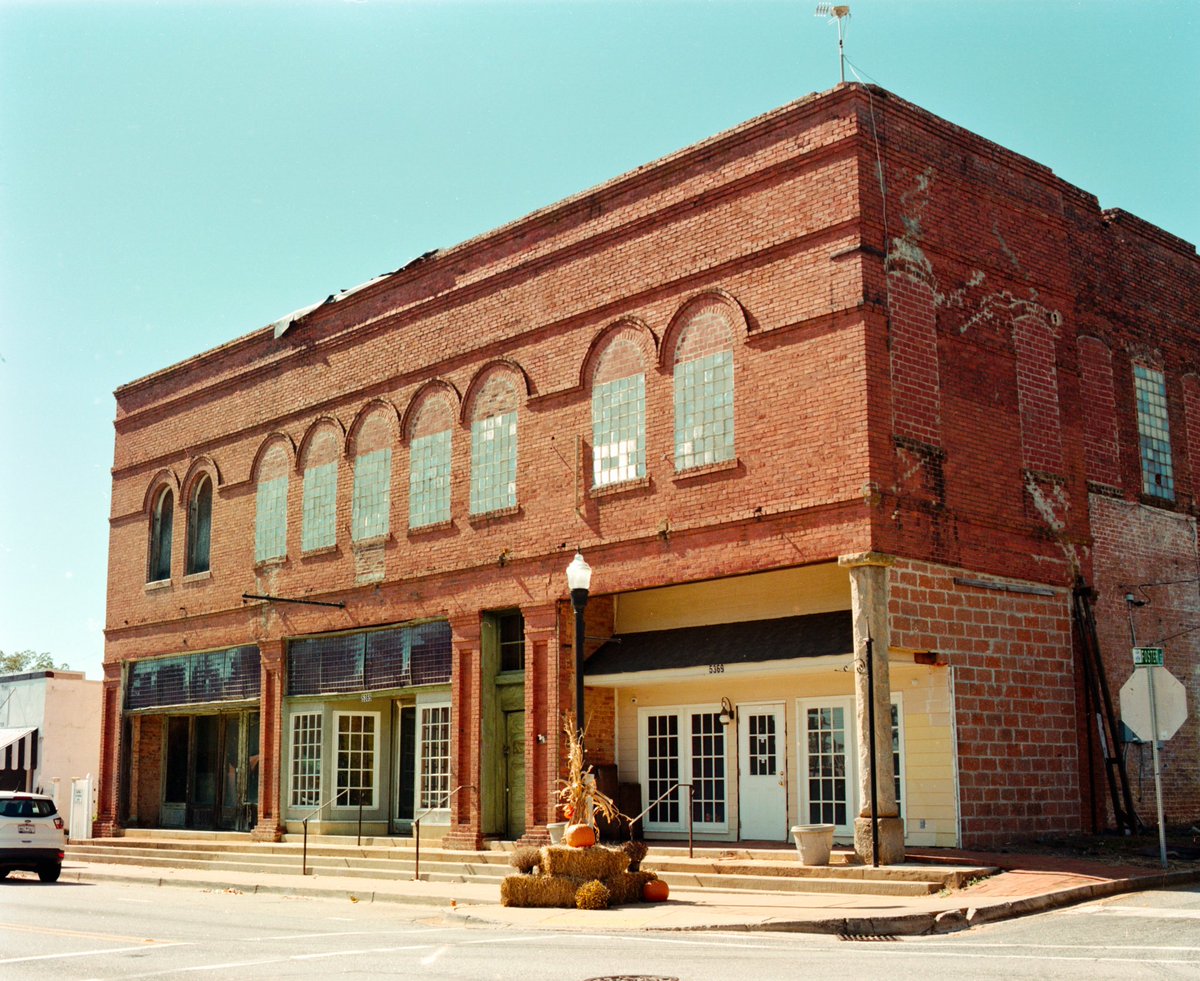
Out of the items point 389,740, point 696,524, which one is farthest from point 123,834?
point 696,524

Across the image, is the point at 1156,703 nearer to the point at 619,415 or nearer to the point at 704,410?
the point at 704,410

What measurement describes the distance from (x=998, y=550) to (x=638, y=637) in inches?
242

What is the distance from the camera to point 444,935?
553 inches

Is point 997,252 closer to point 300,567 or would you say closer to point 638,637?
point 638,637

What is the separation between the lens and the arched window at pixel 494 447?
76.5ft

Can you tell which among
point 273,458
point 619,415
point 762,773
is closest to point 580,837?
point 762,773

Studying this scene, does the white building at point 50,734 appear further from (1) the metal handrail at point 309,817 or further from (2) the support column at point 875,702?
(2) the support column at point 875,702

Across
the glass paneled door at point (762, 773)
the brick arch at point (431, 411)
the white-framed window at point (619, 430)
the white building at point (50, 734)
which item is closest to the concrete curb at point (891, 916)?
the glass paneled door at point (762, 773)

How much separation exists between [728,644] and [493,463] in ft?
18.7

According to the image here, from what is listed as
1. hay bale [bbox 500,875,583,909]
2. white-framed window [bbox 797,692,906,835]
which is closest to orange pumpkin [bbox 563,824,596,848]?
hay bale [bbox 500,875,583,909]

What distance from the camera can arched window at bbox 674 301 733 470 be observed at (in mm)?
19875

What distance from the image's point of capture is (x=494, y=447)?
A: 23703 mm

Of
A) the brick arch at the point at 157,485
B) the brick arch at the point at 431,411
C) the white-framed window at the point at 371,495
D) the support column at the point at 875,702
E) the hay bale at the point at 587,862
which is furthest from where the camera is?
the brick arch at the point at 157,485

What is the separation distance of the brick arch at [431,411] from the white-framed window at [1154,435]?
1175 cm
